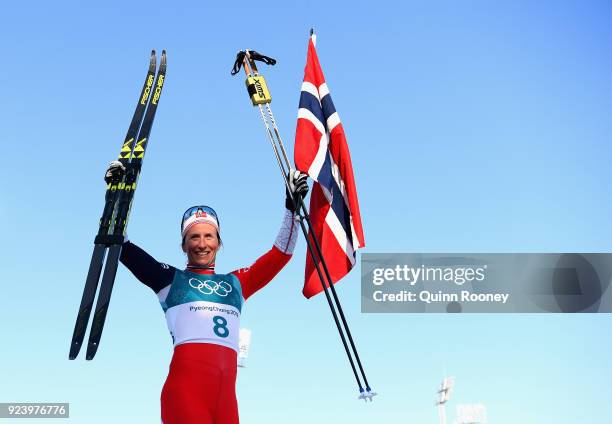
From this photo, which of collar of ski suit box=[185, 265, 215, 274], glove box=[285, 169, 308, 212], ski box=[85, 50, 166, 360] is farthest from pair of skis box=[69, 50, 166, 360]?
glove box=[285, 169, 308, 212]

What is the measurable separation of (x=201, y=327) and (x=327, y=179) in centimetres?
260

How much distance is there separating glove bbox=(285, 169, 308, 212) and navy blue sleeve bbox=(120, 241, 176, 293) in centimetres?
137

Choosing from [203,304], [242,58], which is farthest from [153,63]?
[203,304]

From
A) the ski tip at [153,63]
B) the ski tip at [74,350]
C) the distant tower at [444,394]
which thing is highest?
the distant tower at [444,394]

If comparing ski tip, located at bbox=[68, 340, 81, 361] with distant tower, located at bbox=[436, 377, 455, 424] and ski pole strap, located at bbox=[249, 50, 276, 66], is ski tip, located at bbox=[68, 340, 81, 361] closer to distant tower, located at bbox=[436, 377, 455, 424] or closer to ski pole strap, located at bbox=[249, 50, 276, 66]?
ski pole strap, located at bbox=[249, 50, 276, 66]

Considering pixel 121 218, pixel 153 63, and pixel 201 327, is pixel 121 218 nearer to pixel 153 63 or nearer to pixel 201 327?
pixel 201 327

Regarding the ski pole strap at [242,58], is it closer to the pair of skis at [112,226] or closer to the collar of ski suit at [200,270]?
the pair of skis at [112,226]

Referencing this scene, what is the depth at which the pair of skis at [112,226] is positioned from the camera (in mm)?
6809

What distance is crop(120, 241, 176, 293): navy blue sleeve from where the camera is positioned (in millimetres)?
7277

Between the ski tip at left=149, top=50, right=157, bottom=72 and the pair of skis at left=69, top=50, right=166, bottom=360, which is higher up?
the ski tip at left=149, top=50, right=157, bottom=72

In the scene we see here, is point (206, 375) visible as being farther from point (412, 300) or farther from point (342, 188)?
point (412, 300)

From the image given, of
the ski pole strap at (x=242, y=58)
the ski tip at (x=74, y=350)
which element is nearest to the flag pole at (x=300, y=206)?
the ski pole strap at (x=242, y=58)

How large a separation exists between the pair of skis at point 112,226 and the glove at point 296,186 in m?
1.46

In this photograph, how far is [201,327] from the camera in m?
6.94
